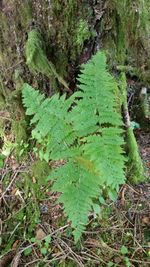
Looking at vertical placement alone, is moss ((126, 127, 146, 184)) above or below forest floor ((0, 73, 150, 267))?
above

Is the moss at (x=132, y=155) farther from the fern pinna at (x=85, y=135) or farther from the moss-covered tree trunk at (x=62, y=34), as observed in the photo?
the fern pinna at (x=85, y=135)

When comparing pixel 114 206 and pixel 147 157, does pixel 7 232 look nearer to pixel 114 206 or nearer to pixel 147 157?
pixel 114 206

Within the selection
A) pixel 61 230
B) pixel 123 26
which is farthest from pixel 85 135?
pixel 123 26

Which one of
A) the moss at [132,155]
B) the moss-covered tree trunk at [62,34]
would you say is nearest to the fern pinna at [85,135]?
the moss-covered tree trunk at [62,34]

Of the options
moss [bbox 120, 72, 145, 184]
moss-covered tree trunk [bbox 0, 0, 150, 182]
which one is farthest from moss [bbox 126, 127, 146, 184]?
moss-covered tree trunk [bbox 0, 0, 150, 182]

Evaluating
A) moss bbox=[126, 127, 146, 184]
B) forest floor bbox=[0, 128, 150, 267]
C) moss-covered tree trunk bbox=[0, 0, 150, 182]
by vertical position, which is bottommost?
forest floor bbox=[0, 128, 150, 267]

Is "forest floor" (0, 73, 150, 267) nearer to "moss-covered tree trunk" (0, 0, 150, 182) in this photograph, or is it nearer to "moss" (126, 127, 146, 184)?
"moss" (126, 127, 146, 184)
